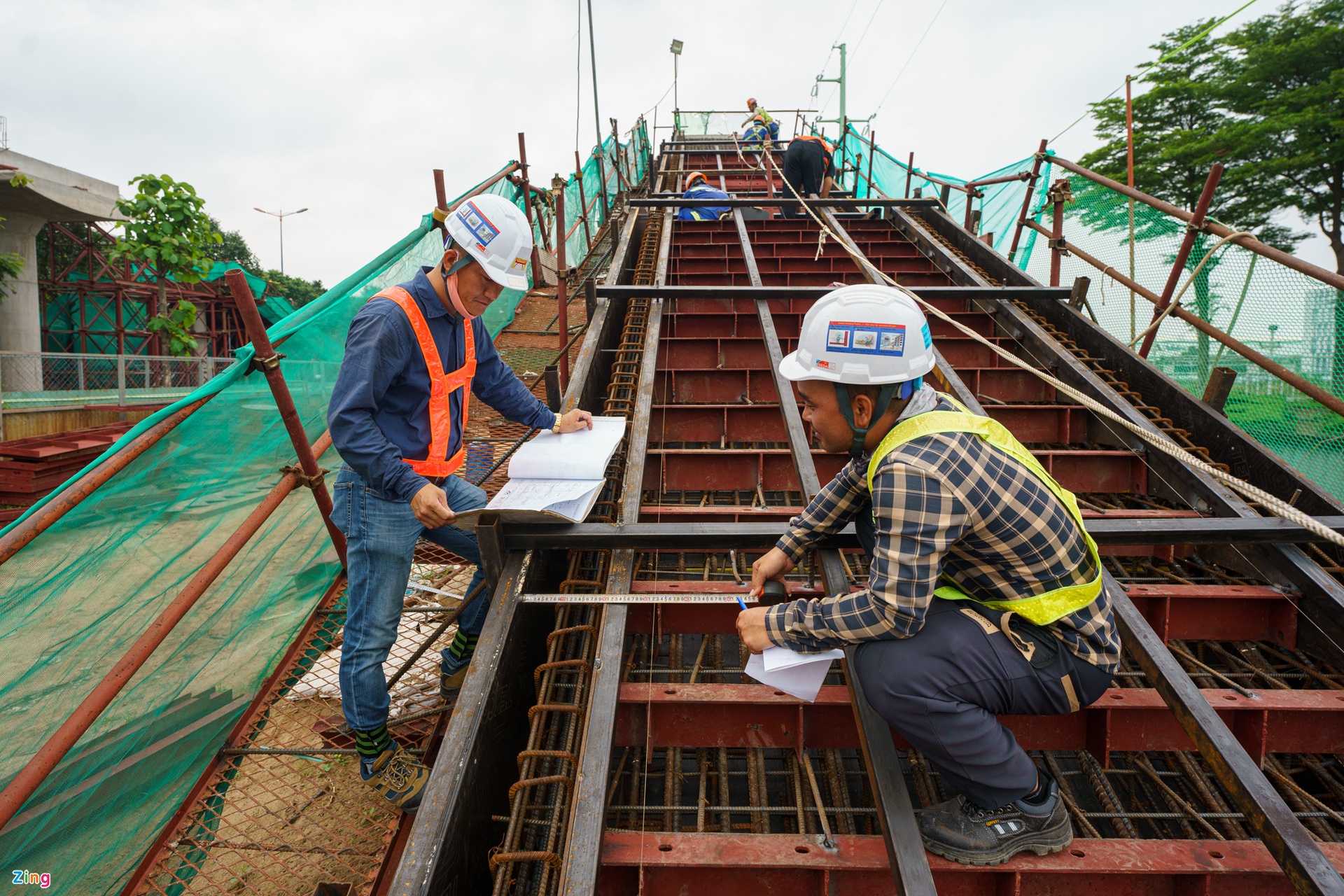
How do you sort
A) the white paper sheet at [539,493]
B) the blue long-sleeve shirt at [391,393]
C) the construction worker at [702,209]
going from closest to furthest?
the blue long-sleeve shirt at [391,393] → the white paper sheet at [539,493] → the construction worker at [702,209]

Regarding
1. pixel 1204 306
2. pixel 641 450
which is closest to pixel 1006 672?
pixel 641 450

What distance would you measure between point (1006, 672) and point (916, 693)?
26 cm

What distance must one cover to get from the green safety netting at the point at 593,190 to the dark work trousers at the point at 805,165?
3189 millimetres

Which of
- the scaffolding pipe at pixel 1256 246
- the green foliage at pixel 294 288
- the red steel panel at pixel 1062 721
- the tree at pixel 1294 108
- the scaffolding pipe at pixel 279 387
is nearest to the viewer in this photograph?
the red steel panel at pixel 1062 721

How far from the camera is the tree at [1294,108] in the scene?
15.8 metres

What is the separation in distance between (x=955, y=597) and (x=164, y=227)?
20549 millimetres

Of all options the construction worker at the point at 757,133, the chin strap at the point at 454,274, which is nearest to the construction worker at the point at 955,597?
the chin strap at the point at 454,274

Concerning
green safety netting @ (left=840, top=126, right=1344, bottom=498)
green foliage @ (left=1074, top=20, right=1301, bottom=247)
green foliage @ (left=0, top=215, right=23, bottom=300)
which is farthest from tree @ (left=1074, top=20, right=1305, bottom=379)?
green foliage @ (left=0, top=215, right=23, bottom=300)

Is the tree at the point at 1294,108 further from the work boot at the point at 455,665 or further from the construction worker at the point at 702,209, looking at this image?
the work boot at the point at 455,665

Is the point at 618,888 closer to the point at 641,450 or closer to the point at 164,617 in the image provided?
the point at 164,617

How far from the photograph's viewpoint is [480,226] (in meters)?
2.44

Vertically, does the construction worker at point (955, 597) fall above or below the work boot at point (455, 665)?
above

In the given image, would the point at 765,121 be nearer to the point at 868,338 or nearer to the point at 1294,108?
the point at 1294,108

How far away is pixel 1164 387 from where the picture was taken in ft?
14.1
